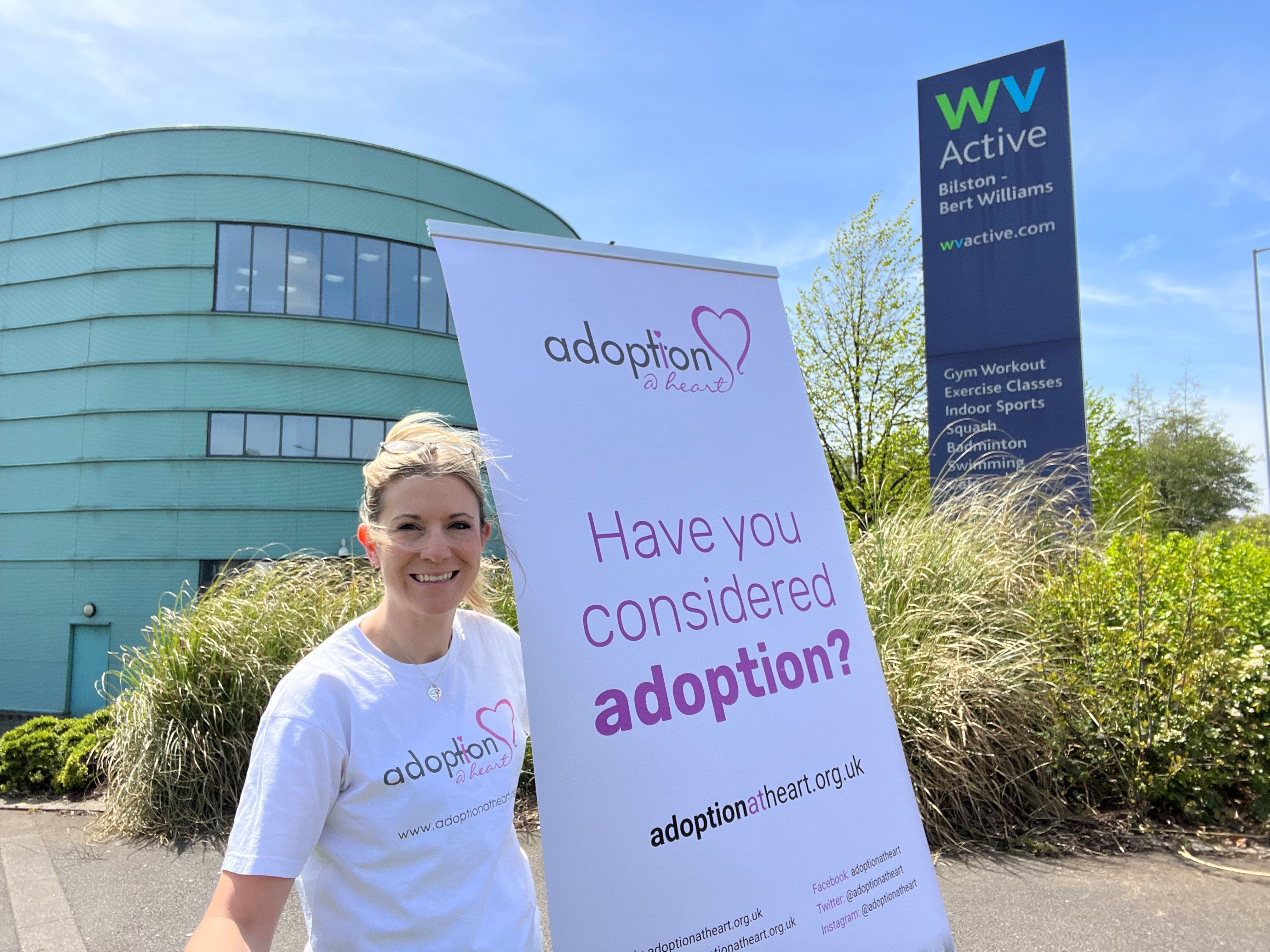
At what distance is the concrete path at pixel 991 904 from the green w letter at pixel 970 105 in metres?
7.91

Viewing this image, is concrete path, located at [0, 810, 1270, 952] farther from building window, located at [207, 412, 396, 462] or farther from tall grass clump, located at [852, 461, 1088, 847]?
Result: building window, located at [207, 412, 396, 462]

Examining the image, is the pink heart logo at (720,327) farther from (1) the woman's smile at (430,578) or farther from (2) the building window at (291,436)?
(2) the building window at (291,436)

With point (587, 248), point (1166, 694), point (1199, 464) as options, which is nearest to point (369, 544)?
point (587, 248)

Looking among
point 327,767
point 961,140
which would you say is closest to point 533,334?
point 327,767

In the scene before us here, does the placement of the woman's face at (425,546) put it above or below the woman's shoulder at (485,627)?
above

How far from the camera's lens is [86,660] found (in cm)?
1981

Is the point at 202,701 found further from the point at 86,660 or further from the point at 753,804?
the point at 86,660

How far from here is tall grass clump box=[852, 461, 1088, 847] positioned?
14.8 ft

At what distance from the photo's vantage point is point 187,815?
5.54 metres

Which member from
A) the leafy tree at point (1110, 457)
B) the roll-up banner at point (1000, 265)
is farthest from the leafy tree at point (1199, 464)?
the roll-up banner at point (1000, 265)

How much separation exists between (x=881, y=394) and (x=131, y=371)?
17934 mm

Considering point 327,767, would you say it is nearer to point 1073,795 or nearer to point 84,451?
point 1073,795

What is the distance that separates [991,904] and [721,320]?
311 centimetres

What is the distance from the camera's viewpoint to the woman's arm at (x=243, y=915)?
4.21 feet
